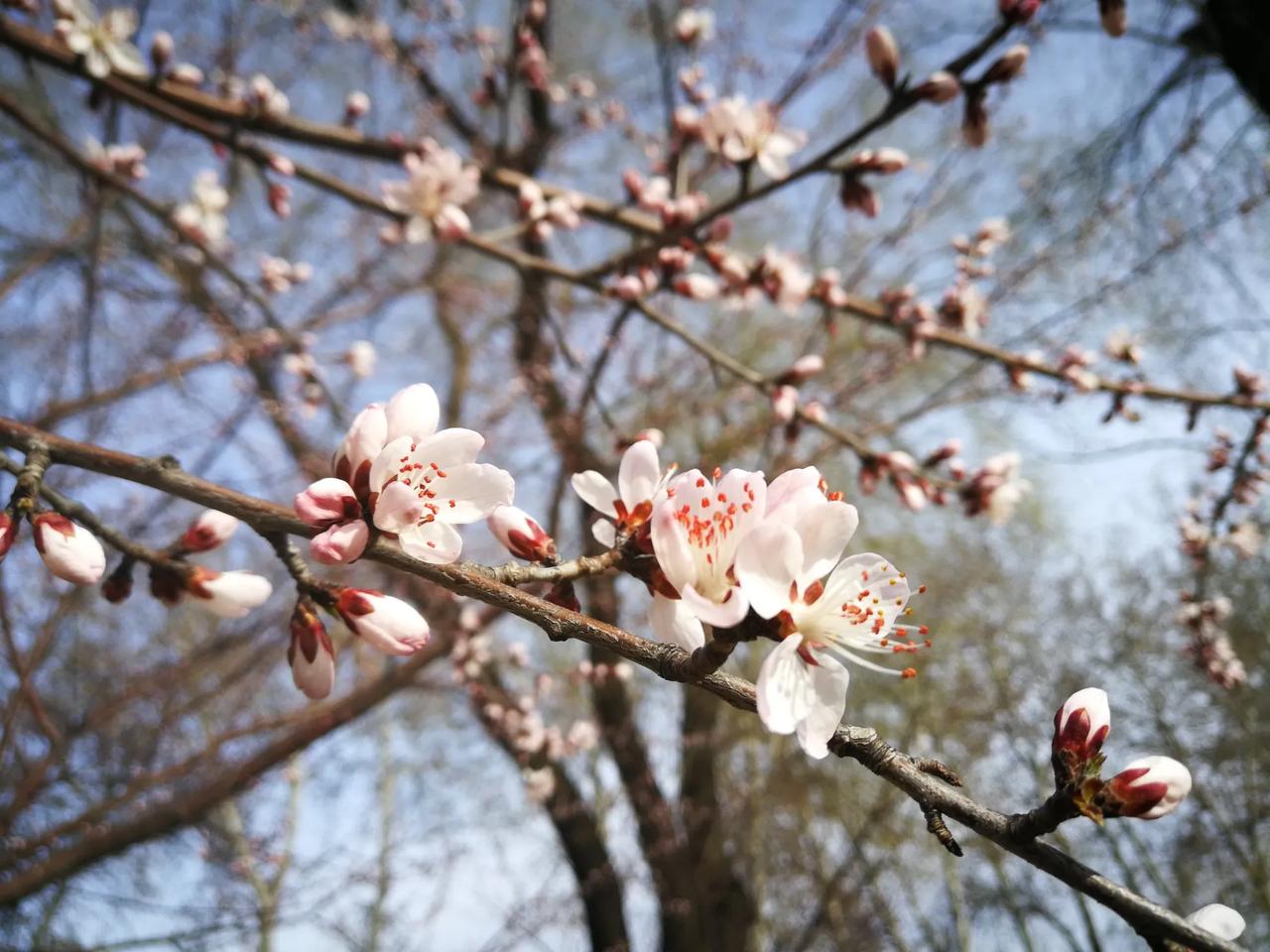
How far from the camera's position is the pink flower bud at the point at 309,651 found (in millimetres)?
741

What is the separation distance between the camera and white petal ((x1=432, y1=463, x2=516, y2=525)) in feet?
2.42

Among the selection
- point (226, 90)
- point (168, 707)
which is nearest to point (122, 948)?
point (168, 707)

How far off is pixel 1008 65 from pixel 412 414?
1.21 metres

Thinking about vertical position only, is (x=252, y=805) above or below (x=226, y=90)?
below

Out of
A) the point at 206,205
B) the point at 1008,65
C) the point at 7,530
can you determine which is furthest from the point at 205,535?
the point at 206,205

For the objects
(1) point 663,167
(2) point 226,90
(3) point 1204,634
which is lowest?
(3) point 1204,634

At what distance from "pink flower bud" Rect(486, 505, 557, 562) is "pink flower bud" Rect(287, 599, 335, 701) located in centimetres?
21

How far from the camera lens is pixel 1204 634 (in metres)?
2.57

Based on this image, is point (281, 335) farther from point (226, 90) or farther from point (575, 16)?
point (575, 16)

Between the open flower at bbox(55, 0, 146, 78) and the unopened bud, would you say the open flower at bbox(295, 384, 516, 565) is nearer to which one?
the unopened bud

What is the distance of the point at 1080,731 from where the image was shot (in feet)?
2.13

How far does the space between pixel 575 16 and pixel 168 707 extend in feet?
15.5

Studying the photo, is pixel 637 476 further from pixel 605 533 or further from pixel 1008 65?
pixel 1008 65

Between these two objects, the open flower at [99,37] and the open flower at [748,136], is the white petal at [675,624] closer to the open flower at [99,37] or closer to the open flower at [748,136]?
the open flower at [748,136]
